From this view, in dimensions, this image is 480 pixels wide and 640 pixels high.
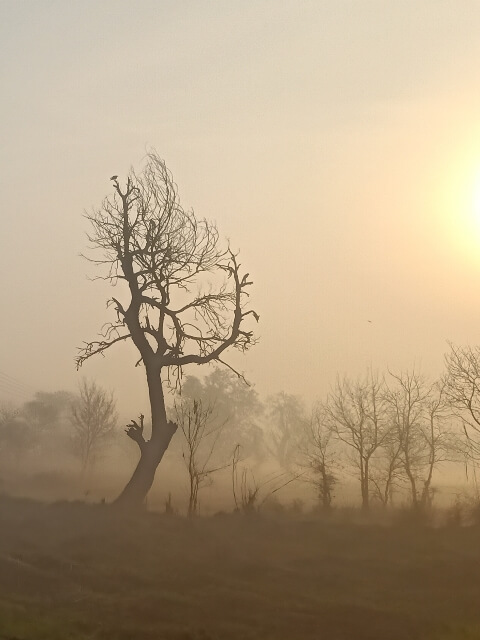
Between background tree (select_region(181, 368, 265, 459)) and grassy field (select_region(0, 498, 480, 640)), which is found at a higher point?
background tree (select_region(181, 368, 265, 459))

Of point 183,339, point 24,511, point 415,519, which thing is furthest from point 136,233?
point 415,519

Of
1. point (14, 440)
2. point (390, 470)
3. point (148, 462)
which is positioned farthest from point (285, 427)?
point (148, 462)

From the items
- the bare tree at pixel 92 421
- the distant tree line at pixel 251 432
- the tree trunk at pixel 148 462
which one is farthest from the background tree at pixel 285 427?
the tree trunk at pixel 148 462

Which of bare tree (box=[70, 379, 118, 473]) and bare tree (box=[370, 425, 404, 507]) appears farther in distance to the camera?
bare tree (box=[70, 379, 118, 473])

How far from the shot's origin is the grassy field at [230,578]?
44.2 ft

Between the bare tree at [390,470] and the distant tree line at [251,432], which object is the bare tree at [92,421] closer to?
the distant tree line at [251,432]

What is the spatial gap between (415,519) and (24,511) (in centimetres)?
1369

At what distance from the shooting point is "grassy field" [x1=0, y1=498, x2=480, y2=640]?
44.2 feet

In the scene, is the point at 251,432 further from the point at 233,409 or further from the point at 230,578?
the point at 230,578

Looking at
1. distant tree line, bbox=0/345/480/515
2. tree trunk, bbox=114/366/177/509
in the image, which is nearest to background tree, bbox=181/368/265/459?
distant tree line, bbox=0/345/480/515

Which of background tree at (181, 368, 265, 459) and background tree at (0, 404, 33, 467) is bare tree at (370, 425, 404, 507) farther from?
background tree at (0, 404, 33, 467)

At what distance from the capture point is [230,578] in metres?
17.6

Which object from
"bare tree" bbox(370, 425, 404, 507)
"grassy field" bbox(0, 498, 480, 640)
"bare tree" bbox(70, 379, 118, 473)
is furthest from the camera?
"bare tree" bbox(70, 379, 118, 473)

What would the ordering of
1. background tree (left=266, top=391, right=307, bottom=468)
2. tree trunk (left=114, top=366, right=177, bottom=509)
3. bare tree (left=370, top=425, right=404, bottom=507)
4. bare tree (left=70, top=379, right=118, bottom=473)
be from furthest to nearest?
background tree (left=266, top=391, right=307, bottom=468) < bare tree (left=70, top=379, right=118, bottom=473) < bare tree (left=370, top=425, right=404, bottom=507) < tree trunk (left=114, top=366, right=177, bottom=509)
